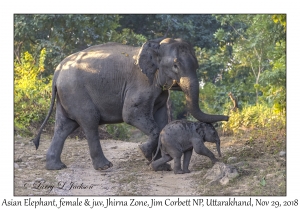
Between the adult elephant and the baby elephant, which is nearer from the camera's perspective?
the baby elephant

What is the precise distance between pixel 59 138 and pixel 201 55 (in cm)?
1217

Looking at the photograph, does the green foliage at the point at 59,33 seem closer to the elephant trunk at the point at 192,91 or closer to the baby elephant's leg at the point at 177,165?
the elephant trunk at the point at 192,91

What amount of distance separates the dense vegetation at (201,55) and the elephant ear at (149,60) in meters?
2.25

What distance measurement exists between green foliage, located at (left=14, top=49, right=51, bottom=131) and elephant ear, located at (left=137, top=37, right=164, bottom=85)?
16.5 feet

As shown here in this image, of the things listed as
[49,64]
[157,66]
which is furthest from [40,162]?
[49,64]

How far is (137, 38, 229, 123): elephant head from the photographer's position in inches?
360

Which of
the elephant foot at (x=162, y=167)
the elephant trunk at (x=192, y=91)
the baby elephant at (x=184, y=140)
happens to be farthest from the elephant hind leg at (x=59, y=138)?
the elephant trunk at (x=192, y=91)

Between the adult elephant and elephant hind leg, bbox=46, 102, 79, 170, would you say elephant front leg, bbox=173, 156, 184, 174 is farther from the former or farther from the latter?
elephant hind leg, bbox=46, 102, 79, 170

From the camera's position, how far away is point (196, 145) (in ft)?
29.9

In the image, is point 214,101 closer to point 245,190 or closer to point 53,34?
point 53,34

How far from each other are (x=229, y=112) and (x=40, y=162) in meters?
5.79

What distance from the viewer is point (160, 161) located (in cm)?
940

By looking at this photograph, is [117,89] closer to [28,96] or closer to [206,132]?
[206,132]

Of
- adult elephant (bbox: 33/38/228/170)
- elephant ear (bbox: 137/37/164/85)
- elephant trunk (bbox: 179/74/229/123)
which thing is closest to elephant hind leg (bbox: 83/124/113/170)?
adult elephant (bbox: 33/38/228/170)
